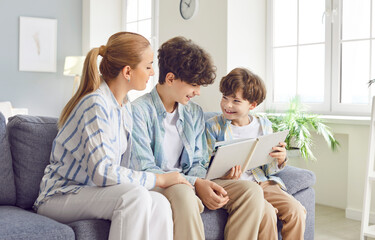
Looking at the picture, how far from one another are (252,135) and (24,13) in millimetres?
4849

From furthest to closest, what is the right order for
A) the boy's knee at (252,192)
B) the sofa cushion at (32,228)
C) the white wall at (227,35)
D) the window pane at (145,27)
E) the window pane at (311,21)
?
1. the window pane at (145,27)
2. the white wall at (227,35)
3. the window pane at (311,21)
4. the boy's knee at (252,192)
5. the sofa cushion at (32,228)

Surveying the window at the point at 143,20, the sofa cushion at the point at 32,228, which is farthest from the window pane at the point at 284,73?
the sofa cushion at the point at 32,228

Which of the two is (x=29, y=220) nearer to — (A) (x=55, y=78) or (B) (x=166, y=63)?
(B) (x=166, y=63)

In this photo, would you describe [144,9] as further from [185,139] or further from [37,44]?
[185,139]

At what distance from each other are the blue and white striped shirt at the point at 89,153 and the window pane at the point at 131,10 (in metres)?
4.48

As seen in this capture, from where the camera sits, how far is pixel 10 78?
20.6 feet

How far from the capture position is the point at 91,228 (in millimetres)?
1712

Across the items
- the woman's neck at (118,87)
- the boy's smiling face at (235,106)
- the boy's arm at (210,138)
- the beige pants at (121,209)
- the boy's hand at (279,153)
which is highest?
the woman's neck at (118,87)

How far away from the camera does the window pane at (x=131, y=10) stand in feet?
20.4

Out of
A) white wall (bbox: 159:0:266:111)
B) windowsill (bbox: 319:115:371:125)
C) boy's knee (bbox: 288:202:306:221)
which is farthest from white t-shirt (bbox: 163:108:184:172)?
white wall (bbox: 159:0:266:111)

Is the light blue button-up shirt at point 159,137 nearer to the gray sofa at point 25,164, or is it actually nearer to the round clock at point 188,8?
the gray sofa at point 25,164

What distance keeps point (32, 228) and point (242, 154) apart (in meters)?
0.94

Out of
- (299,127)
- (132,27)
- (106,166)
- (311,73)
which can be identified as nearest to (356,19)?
(311,73)

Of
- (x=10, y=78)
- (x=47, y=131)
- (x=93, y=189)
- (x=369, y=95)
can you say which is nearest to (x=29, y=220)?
(x=93, y=189)
